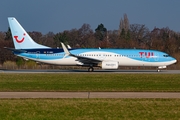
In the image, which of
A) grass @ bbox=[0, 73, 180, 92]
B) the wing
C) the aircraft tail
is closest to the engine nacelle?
the wing

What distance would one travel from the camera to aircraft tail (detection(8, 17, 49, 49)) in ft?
160

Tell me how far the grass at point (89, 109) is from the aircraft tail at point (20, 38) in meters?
32.5

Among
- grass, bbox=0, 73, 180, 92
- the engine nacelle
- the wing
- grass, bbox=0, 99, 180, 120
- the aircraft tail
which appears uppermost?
the aircraft tail

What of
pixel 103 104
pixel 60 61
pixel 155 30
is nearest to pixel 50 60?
pixel 60 61

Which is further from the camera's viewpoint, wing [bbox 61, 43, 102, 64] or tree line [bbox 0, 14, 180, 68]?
tree line [bbox 0, 14, 180, 68]

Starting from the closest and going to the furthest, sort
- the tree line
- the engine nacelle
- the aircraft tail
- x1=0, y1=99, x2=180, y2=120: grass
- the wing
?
x1=0, y1=99, x2=180, y2=120: grass
the wing
the engine nacelle
the aircraft tail
the tree line

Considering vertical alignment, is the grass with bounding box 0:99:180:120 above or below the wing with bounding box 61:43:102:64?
below

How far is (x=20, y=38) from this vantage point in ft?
161

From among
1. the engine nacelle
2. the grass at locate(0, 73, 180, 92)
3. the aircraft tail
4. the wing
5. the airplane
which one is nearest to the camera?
the grass at locate(0, 73, 180, 92)

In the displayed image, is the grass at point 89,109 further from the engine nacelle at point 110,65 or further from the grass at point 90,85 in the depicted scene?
the engine nacelle at point 110,65

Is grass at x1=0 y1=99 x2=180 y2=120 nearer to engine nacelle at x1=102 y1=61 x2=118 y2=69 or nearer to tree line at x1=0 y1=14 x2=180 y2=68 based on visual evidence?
engine nacelle at x1=102 y1=61 x2=118 y2=69

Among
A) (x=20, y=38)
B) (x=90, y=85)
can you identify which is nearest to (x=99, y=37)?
(x=20, y=38)

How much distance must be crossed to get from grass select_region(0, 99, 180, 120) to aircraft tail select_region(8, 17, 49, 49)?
32.5 metres

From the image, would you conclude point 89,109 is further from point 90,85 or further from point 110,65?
point 110,65
